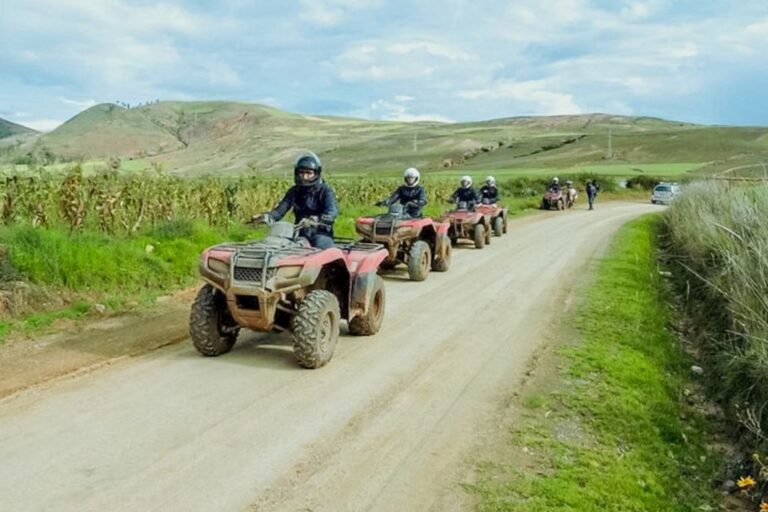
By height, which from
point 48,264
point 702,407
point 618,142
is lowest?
point 702,407

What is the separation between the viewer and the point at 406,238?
13.5 metres

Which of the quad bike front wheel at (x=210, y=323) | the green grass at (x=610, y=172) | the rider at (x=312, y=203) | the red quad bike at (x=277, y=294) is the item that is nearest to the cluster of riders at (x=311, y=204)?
the rider at (x=312, y=203)

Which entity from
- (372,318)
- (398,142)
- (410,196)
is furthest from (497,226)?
(398,142)

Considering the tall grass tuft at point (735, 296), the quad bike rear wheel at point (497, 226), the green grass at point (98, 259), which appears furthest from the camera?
the quad bike rear wheel at point (497, 226)

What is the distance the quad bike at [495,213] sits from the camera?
70.9 feet

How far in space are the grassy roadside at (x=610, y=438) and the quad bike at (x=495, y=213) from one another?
12168 millimetres

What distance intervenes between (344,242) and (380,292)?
1.05m

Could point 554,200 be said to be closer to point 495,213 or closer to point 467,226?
point 495,213

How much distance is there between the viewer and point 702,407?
7.14 meters

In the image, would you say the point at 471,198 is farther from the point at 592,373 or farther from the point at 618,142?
the point at 618,142

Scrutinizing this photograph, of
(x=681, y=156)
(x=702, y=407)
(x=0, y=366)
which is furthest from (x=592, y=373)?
(x=681, y=156)

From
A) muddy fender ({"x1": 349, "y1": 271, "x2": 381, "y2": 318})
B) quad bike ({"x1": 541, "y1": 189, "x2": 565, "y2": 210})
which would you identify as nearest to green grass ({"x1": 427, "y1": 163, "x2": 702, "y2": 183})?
quad bike ({"x1": 541, "y1": 189, "x2": 565, "y2": 210})

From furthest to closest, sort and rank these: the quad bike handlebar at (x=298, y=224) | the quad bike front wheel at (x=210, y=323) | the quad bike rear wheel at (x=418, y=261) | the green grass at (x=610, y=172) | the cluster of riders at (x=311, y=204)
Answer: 1. the green grass at (x=610, y=172)
2. the quad bike rear wheel at (x=418, y=261)
3. the cluster of riders at (x=311, y=204)
4. the quad bike handlebar at (x=298, y=224)
5. the quad bike front wheel at (x=210, y=323)

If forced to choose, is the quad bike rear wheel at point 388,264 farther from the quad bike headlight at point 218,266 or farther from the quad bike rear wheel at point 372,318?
the quad bike headlight at point 218,266
